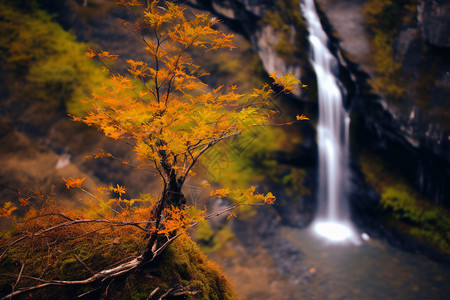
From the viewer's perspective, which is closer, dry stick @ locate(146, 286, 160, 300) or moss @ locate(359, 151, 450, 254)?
dry stick @ locate(146, 286, 160, 300)

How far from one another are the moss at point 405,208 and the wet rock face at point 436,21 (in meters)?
4.14

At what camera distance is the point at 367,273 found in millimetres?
→ 7195

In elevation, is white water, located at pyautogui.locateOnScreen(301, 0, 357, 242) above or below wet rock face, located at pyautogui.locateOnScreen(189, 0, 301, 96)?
below

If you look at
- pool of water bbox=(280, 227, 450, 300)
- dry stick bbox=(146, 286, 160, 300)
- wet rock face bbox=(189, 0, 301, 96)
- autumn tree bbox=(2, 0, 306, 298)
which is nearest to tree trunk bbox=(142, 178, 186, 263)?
autumn tree bbox=(2, 0, 306, 298)

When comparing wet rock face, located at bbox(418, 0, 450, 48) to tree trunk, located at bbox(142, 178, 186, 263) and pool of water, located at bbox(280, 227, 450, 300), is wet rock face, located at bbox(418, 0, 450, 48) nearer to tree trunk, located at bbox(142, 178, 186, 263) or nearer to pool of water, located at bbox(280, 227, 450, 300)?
pool of water, located at bbox(280, 227, 450, 300)

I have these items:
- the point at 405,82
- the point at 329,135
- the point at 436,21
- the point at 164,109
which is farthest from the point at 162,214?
the point at 436,21

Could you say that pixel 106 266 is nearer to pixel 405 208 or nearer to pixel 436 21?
pixel 405 208

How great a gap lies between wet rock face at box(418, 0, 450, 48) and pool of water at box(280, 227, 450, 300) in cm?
659

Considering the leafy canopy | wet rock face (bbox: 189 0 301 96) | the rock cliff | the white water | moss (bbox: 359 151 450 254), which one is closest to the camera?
the leafy canopy

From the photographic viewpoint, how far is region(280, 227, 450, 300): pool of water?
21.5 feet

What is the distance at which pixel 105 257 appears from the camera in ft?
9.29

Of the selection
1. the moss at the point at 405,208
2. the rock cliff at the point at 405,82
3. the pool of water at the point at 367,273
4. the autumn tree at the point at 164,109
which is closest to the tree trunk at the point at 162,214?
the autumn tree at the point at 164,109

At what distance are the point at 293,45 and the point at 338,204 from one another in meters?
6.48

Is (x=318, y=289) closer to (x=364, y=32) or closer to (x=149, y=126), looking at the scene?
(x=149, y=126)
